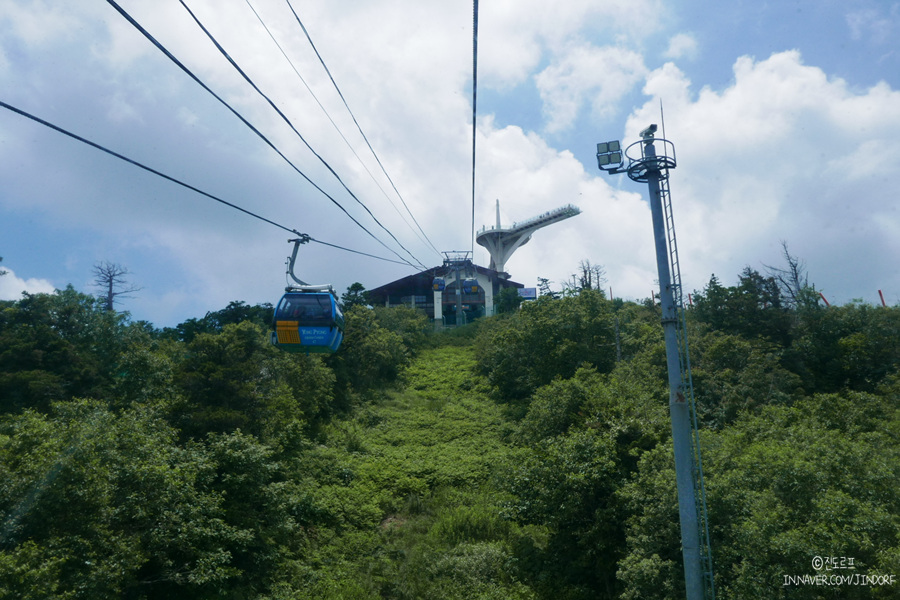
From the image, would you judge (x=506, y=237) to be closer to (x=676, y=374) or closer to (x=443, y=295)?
(x=443, y=295)

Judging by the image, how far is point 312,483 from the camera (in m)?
22.5

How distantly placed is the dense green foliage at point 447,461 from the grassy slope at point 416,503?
100 mm

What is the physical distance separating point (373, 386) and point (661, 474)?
24.4m

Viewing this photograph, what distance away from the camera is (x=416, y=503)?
22219 mm

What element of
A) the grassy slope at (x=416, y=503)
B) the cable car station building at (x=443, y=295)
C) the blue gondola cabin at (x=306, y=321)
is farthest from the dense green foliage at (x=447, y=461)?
the cable car station building at (x=443, y=295)

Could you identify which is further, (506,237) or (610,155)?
(506,237)

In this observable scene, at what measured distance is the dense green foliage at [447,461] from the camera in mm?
11484

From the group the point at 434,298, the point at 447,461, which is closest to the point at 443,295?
the point at 434,298

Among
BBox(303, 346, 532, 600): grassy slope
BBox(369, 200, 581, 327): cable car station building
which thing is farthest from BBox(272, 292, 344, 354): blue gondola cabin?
BBox(369, 200, 581, 327): cable car station building

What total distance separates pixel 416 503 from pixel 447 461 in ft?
Result: 11.7

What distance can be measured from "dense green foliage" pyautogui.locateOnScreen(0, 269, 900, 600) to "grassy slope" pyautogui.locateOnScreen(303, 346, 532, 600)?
0.33 ft

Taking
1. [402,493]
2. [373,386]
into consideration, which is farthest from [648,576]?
[373,386]

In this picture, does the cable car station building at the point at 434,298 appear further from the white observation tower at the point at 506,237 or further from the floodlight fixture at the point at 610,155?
the floodlight fixture at the point at 610,155

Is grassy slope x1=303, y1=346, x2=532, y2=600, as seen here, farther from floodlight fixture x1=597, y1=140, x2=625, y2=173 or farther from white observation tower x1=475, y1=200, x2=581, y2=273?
white observation tower x1=475, y1=200, x2=581, y2=273
